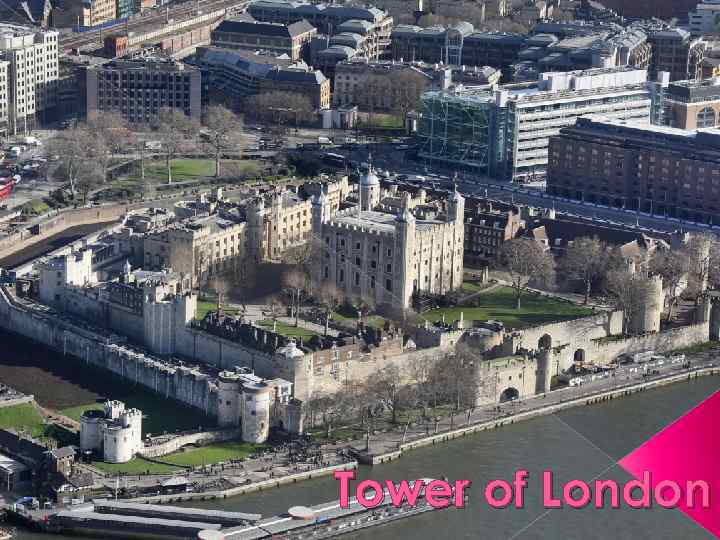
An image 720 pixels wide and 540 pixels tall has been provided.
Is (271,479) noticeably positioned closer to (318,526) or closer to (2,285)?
(318,526)

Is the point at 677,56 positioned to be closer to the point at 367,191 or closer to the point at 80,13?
the point at 80,13

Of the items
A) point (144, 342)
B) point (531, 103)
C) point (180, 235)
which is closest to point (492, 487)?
point (144, 342)

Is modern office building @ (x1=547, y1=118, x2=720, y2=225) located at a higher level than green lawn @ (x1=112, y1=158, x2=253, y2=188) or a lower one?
higher

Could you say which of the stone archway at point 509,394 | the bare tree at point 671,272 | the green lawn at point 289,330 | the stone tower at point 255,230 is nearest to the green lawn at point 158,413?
the green lawn at point 289,330

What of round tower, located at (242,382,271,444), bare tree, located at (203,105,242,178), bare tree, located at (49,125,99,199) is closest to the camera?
round tower, located at (242,382,271,444)

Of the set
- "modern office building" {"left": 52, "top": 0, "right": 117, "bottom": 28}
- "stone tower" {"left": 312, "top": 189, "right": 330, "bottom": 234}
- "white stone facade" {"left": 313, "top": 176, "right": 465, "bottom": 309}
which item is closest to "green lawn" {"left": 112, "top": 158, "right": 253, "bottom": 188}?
"stone tower" {"left": 312, "top": 189, "right": 330, "bottom": 234}

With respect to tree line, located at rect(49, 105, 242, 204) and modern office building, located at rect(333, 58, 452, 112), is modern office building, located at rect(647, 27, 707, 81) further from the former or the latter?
tree line, located at rect(49, 105, 242, 204)

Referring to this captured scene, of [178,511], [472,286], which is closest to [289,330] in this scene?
[472,286]
